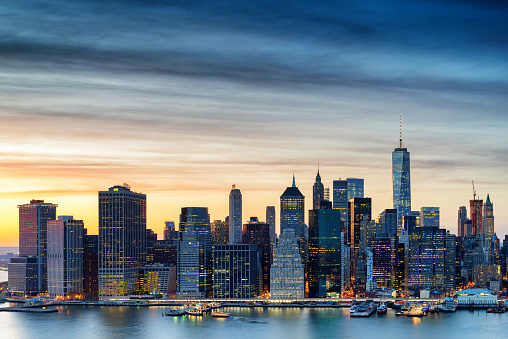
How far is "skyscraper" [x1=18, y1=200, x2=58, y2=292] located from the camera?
18216cm

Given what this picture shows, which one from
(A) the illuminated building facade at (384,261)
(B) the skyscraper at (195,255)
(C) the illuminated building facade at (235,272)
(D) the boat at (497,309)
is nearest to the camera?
(D) the boat at (497,309)

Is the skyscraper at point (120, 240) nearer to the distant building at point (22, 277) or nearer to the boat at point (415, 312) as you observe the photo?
the distant building at point (22, 277)

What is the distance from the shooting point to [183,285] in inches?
6088

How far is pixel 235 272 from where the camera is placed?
15162cm

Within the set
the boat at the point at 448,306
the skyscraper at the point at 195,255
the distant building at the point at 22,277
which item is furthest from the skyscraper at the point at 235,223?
the boat at the point at 448,306

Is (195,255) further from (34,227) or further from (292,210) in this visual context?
(34,227)

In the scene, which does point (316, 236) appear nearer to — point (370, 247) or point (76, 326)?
point (370, 247)

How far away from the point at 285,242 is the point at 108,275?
3102 centimetres

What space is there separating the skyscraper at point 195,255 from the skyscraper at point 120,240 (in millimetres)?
10355

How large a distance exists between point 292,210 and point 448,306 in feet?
188

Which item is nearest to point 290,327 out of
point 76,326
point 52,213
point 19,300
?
point 76,326

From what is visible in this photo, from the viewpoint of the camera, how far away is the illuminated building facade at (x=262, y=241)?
165050 mm

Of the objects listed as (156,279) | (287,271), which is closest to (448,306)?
(287,271)

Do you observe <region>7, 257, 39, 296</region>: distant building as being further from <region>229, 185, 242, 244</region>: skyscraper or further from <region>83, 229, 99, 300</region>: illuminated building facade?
<region>229, 185, 242, 244</region>: skyscraper
